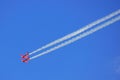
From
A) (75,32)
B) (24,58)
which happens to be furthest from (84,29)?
(24,58)

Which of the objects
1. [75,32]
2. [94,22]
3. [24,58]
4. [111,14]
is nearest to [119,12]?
[111,14]

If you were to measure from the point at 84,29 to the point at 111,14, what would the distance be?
3541 mm

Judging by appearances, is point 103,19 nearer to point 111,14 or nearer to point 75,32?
point 111,14

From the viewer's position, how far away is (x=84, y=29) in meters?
33.6

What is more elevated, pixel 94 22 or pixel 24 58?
pixel 24 58

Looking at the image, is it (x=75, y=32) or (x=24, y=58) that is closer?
(x=75, y=32)

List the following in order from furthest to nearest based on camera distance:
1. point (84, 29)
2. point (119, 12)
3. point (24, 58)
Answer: point (24, 58) < point (84, 29) < point (119, 12)

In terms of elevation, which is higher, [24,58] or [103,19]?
[24,58]

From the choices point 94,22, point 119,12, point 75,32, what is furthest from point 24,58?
point 119,12

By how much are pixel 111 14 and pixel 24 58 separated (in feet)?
50.5

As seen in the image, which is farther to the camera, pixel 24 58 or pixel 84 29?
pixel 24 58

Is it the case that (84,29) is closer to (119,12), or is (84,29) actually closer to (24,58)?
(119,12)

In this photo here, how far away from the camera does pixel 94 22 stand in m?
33.1

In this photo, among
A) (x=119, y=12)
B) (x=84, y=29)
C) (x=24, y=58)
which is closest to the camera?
(x=119, y=12)
